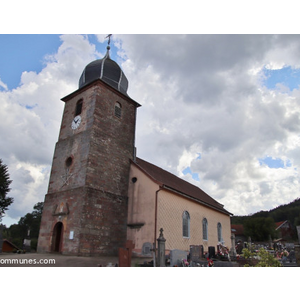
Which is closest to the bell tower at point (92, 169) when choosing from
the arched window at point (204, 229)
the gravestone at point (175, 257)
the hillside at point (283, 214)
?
the gravestone at point (175, 257)

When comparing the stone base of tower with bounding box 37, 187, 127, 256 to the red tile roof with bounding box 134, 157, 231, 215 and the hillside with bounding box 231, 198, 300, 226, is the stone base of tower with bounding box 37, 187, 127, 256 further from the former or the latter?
the hillside with bounding box 231, 198, 300, 226

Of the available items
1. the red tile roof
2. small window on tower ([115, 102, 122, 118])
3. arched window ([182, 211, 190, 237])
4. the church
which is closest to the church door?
the church

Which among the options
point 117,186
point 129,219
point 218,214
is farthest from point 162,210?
point 218,214

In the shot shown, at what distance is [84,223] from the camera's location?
15180 mm

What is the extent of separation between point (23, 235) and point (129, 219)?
185 feet

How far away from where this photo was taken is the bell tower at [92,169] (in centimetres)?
1570

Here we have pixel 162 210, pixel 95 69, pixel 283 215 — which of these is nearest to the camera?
pixel 162 210

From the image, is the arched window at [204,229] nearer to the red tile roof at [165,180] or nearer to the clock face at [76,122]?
the red tile roof at [165,180]

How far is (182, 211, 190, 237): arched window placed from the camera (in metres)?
19.7

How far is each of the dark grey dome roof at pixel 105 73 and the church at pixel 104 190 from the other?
8 centimetres

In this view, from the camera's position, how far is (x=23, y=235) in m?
63.5

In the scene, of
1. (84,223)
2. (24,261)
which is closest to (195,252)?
(84,223)

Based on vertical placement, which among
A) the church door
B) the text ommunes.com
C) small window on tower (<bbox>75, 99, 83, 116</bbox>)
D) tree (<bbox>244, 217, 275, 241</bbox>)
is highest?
small window on tower (<bbox>75, 99, 83, 116</bbox>)

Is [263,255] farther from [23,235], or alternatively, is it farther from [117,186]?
[23,235]
